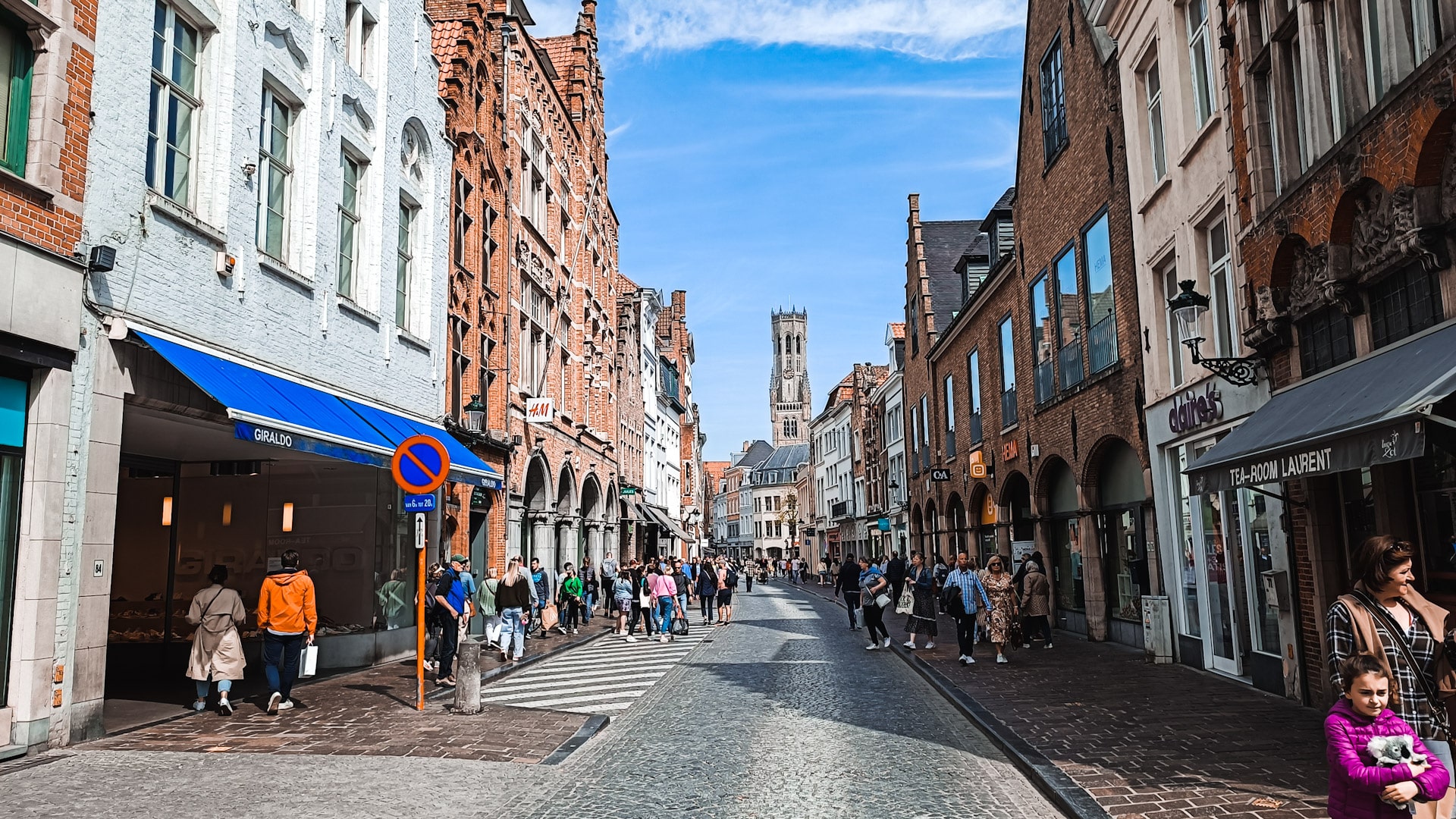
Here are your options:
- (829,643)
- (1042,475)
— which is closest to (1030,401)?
(1042,475)

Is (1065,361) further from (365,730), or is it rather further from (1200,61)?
(365,730)

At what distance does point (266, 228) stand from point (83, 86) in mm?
3718

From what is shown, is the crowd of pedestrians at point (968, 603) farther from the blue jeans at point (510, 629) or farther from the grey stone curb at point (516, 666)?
the blue jeans at point (510, 629)

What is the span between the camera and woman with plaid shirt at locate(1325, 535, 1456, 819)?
4.52 meters

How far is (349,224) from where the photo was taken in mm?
15148

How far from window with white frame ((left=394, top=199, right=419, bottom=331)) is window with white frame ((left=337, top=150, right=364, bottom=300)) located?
1440 mm

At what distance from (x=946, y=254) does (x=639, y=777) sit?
3214cm

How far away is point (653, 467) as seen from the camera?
53031 millimetres

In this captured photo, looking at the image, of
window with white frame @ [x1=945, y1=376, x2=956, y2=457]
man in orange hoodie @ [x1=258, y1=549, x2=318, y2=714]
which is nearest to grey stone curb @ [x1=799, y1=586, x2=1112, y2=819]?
man in orange hoodie @ [x1=258, y1=549, x2=318, y2=714]

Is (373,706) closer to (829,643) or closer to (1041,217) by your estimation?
(829,643)

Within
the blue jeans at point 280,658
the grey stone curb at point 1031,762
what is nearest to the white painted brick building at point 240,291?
the blue jeans at point 280,658

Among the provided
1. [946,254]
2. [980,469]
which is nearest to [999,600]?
[980,469]

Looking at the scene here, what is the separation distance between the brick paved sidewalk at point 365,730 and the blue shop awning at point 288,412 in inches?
106

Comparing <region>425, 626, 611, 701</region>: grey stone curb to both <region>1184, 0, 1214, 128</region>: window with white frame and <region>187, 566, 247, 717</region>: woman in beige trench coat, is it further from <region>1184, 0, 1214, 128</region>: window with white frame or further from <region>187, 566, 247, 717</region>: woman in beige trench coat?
<region>1184, 0, 1214, 128</region>: window with white frame
